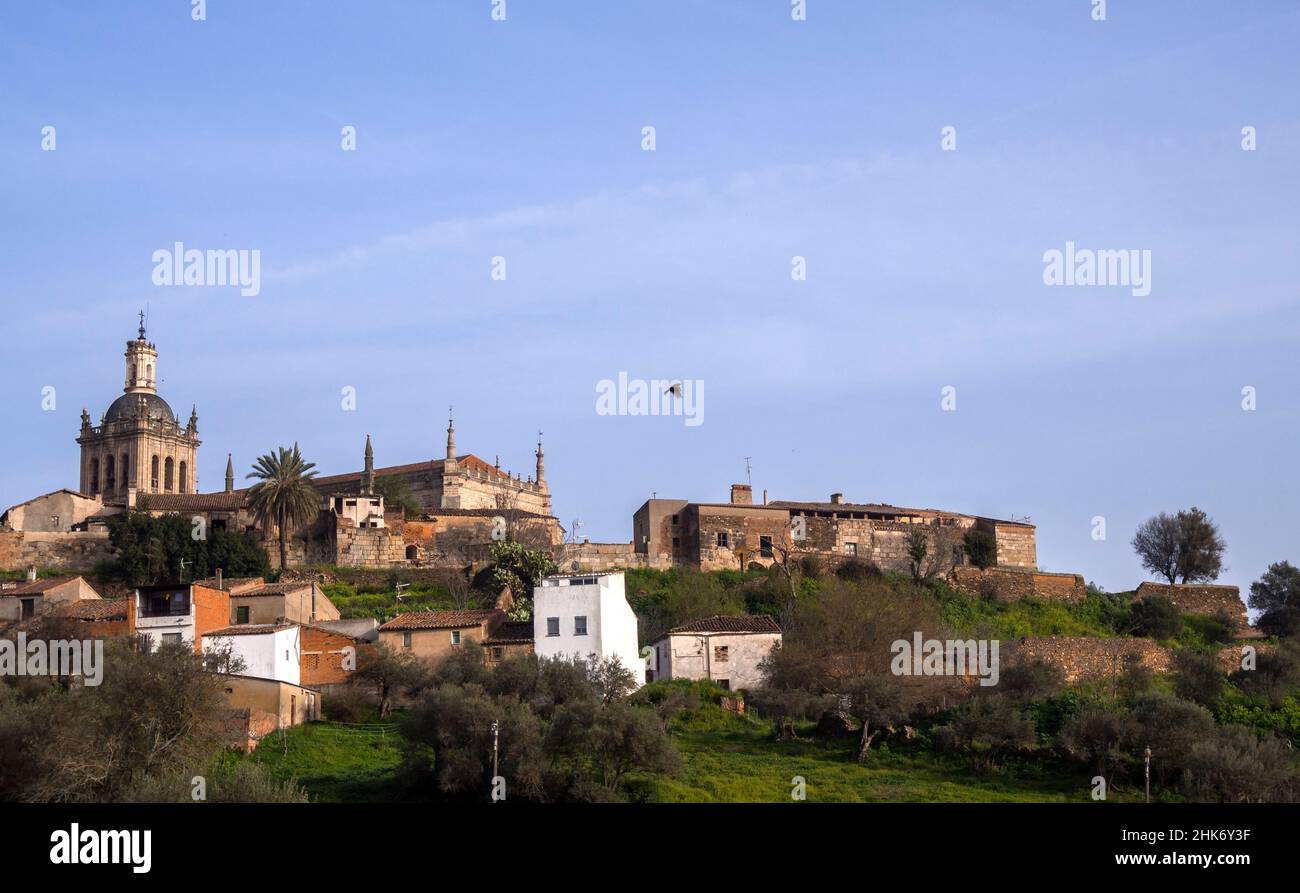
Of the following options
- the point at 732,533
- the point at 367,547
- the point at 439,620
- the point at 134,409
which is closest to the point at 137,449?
the point at 134,409

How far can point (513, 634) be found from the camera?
5653cm

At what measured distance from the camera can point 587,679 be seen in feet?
157

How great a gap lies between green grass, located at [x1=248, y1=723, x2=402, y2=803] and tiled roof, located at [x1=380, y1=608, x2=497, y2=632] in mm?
6185

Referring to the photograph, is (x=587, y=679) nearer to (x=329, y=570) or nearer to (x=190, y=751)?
(x=190, y=751)

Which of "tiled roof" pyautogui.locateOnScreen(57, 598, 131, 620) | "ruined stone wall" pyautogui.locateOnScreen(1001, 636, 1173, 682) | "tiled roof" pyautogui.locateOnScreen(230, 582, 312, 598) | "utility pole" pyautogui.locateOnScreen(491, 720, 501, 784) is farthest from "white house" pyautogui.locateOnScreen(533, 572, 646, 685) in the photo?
"ruined stone wall" pyautogui.locateOnScreen(1001, 636, 1173, 682)

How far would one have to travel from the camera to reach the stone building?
7675cm

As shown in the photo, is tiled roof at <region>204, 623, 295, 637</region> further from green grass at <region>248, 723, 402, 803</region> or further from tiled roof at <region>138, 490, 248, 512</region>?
tiled roof at <region>138, 490, 248, 512</region>

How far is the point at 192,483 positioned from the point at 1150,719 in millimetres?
74972

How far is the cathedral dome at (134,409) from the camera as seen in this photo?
106m

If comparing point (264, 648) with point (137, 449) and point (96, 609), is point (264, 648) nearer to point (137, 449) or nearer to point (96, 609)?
point (96, 609)

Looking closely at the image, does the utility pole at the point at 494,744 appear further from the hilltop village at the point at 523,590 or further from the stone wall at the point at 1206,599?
the stone wall at the point at 1206,599

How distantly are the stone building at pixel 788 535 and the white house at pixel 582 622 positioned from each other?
21.2m
